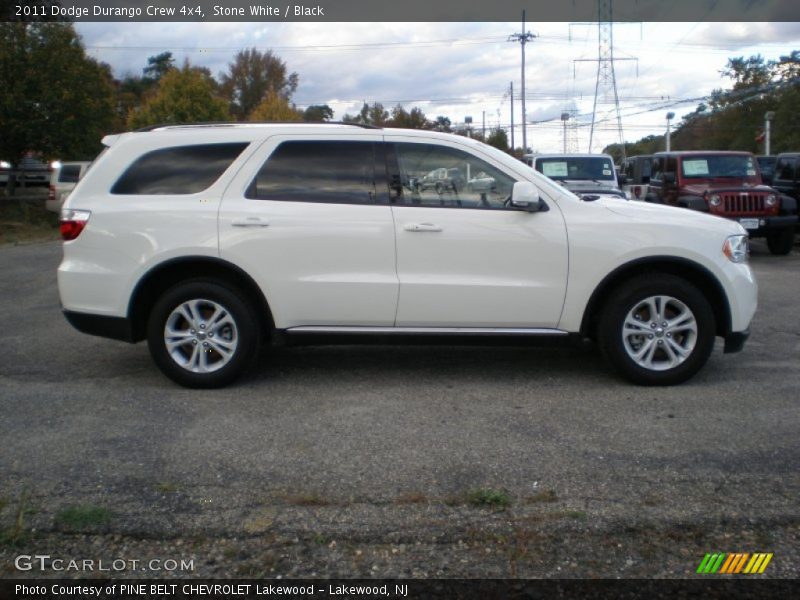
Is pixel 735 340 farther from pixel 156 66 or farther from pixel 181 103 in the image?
pixel 156 66

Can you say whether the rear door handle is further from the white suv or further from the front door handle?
the front door handle

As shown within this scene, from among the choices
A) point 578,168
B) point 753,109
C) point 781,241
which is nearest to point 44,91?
point 578,168

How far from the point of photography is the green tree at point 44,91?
25.1 meters

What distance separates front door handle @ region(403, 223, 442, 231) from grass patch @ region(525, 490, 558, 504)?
230 centimetres

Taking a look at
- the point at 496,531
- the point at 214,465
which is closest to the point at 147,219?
the point at 214,465

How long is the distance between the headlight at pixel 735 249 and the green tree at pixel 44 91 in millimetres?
23643

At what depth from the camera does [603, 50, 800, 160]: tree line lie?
45.6 m

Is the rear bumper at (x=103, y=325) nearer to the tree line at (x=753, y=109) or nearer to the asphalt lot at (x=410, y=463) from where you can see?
the asphalt lot at (x=410, y=463)

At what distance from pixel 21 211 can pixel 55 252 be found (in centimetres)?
991

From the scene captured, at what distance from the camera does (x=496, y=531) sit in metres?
3.83

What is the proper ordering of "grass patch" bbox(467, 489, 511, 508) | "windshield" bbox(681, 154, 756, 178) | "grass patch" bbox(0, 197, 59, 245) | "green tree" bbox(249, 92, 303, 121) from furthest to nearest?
"green tree" bbox(249, 92, 303, 121) < "grass patch" bbox(0, 197, 59, 245) < "windshield" bbox(681, 154, 756, 178) < "grass patch" bbox(467, 489, 511, 508)

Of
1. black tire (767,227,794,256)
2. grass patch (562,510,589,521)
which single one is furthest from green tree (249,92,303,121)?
grass patch (562,510,589,521)

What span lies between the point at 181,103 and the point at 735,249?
32.2 m

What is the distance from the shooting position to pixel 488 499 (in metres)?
4.09
